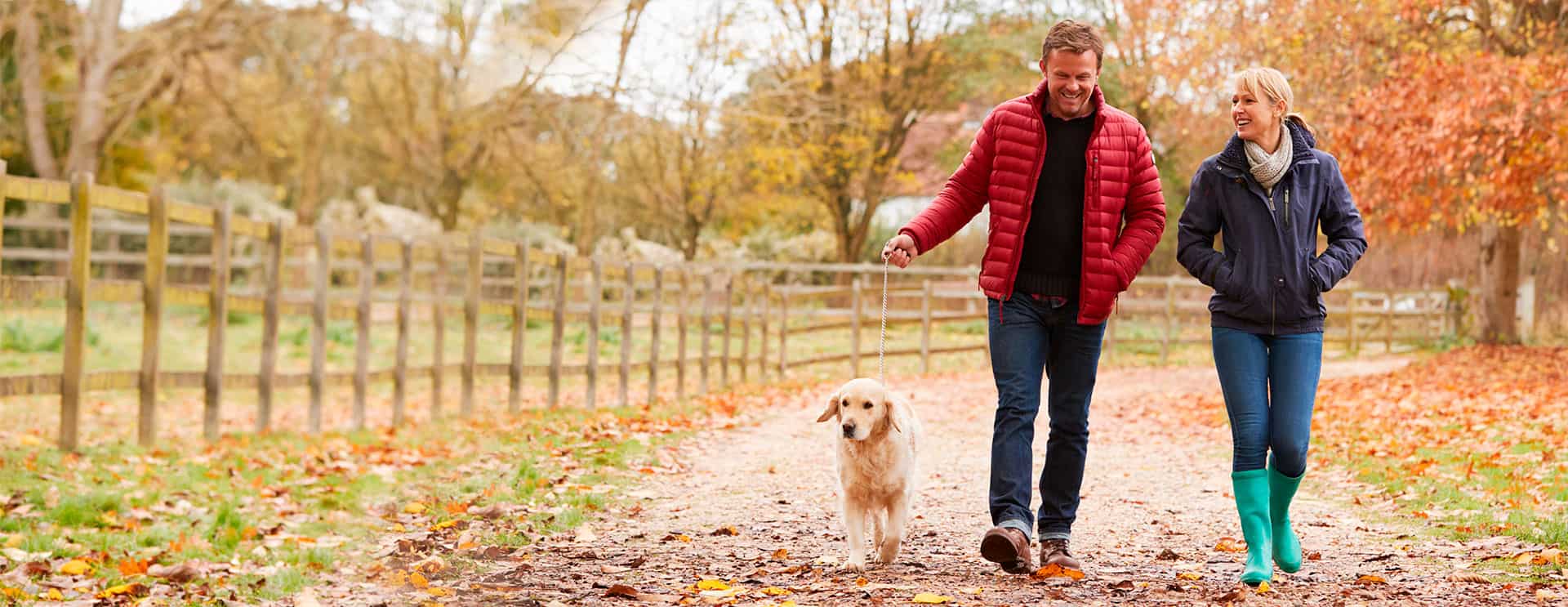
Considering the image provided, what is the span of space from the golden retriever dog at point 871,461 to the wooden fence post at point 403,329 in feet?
21.0

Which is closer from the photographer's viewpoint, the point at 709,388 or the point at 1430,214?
the point at 1430,214

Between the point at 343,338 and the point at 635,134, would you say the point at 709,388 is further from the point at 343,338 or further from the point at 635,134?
the point at 635,134

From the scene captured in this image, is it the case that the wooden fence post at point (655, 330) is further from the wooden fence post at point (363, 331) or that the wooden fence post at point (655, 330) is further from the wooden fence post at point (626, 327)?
the wooden fence post at point (363, 331)

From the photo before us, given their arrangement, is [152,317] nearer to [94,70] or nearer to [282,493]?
[282,493]

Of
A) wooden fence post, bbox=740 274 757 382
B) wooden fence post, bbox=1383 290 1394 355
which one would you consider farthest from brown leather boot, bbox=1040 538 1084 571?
wooden fence post, bbox=1383 290 1394 355

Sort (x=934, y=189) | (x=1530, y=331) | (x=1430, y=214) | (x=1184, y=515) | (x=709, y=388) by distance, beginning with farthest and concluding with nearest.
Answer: (x=934, y=189) < (x=1530, y=331) < (x=709, y=388) < (x=1430, y=214) < (x=1184, y=515)

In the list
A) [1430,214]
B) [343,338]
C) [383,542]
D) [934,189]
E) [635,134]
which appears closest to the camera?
[383,542]

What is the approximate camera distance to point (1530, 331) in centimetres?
2452

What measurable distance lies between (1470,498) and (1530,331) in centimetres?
2013

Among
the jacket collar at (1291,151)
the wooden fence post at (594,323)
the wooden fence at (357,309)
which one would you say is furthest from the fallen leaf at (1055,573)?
the wooden fence post at (594,323)

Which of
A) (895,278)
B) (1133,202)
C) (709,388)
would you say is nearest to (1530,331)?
(895,278)

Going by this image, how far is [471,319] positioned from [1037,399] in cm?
728

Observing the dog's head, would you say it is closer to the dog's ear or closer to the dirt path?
the dog's ear

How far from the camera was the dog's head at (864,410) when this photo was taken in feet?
15.4
